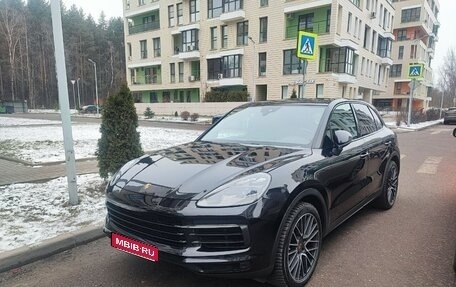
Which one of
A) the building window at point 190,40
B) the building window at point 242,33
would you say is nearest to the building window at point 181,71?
the building window at point 190,40

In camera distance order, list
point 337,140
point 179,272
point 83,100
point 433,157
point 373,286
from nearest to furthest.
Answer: point 373,286 < point 179,272 < point 337,140 < point 433,157 < point 83,100

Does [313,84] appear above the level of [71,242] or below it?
above

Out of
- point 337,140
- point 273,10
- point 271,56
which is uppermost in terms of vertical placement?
point 273,10

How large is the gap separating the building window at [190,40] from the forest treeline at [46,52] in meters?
14.5

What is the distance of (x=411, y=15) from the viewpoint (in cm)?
5534

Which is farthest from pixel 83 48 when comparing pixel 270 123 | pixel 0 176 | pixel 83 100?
pixel 270 123

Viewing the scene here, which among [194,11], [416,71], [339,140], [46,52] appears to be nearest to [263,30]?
[194,11]

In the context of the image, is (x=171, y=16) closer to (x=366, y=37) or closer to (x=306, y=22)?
(x=306, y=22)

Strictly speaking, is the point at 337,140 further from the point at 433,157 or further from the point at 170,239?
the point at 433,157

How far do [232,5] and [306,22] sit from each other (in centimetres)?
843

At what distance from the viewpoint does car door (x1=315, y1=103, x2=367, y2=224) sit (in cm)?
337

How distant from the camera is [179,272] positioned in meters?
3.23

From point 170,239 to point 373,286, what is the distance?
73.9 inches

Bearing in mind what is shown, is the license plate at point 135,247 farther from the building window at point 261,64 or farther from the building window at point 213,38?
the building window at point 213,38
